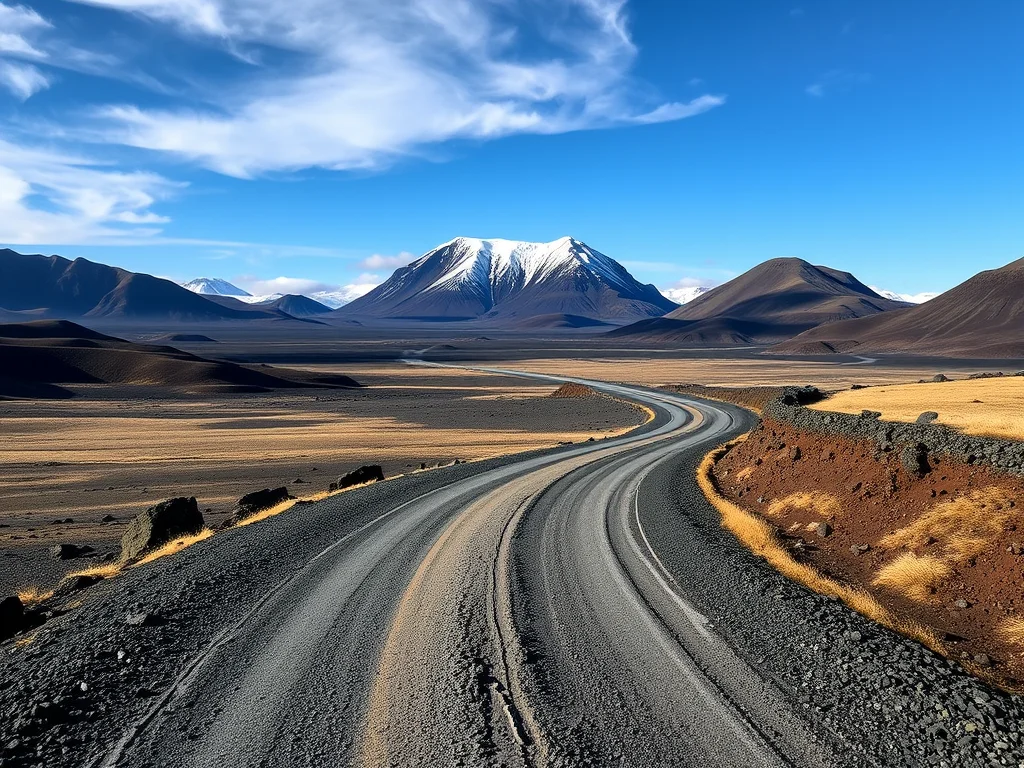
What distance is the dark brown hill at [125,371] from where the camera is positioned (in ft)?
368

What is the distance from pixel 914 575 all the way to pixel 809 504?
655 centimetres

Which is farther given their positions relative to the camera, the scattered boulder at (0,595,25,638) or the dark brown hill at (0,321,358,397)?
the dark brown hill at (0,321,358,397)

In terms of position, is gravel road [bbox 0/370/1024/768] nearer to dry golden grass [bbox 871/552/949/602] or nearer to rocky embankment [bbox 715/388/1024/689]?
rocky embankment [bbox 715/388/1024/689]

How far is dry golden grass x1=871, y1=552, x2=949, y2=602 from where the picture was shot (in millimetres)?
12062

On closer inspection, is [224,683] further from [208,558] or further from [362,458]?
[362,458]

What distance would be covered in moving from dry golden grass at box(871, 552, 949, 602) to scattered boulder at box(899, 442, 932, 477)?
352cm

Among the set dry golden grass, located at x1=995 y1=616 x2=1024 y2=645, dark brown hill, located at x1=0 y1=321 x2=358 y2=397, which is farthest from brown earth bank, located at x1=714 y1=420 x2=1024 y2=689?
dark brown hill, located at x1=0 y1=321 x2=358 y2=397

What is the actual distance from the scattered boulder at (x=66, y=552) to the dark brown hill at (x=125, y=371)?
88095 mm

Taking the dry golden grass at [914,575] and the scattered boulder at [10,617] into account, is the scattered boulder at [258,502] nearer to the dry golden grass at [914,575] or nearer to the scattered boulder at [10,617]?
the scattered boulder at [10,617]

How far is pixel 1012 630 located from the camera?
9.94 metres

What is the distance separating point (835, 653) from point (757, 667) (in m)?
1.32

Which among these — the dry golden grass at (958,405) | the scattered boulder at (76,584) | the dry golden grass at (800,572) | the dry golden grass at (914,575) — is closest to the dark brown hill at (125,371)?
the dry golden grass at (958,405)

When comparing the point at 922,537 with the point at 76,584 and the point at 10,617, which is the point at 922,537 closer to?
the point at 10,617

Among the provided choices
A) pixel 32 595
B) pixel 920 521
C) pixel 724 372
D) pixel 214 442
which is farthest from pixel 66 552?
pixel 724 372
